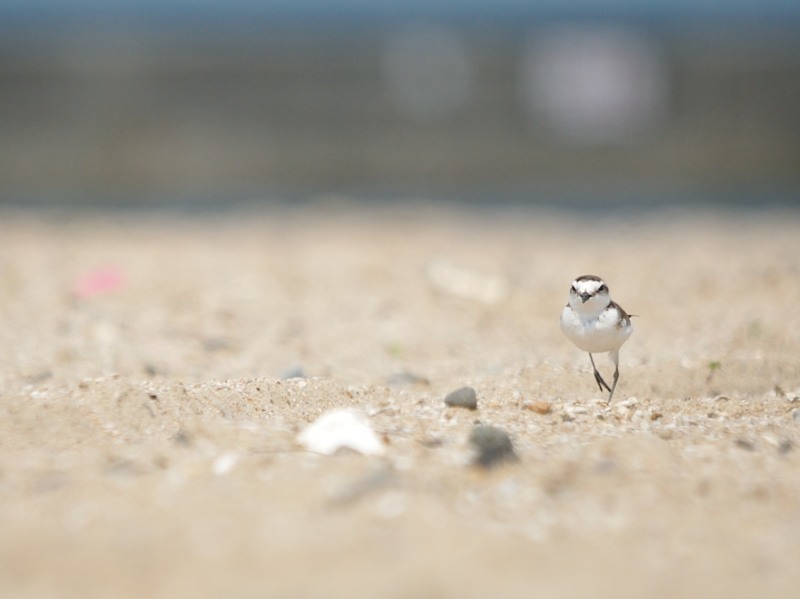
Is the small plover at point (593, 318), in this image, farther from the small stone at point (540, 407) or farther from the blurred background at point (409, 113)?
the blurred background at point (409, 113)

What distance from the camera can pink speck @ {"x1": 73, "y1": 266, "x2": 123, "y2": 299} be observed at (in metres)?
5.02

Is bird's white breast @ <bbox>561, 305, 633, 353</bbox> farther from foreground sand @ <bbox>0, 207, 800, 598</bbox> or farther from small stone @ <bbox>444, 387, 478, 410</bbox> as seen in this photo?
small stone @ <bbox>444, 387, 478, 410</bbox>

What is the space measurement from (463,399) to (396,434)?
0.35 meters

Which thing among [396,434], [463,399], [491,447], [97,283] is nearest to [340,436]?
[396,434]

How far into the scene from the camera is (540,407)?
2941mm

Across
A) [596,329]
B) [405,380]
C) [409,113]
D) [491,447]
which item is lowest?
[405,380]

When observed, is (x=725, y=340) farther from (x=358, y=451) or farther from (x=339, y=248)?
(x=339, y=248)

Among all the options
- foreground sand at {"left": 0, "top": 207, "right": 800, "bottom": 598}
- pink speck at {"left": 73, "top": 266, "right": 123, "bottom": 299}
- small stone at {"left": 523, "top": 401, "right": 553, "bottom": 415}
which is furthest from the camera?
pink speck at {"left": 73, "top": 266, "right": 123, "bottom": 299}

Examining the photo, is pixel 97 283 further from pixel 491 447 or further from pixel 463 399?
pixel 491 447

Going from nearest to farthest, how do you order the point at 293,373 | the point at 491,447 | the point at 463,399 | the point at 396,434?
1. the point at 491,447
2. the point at 396,434
3. the point at 463,399
4. the point at 293,373

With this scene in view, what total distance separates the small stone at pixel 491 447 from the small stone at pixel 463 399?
447 mm

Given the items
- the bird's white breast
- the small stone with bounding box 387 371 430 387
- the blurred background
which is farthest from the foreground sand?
the blurred background

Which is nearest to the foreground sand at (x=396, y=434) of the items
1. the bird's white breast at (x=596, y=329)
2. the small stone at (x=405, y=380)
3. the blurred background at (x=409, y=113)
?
the small stone at (x=405, y=380)

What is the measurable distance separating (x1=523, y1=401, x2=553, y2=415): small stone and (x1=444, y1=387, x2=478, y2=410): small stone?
16 centimetres
